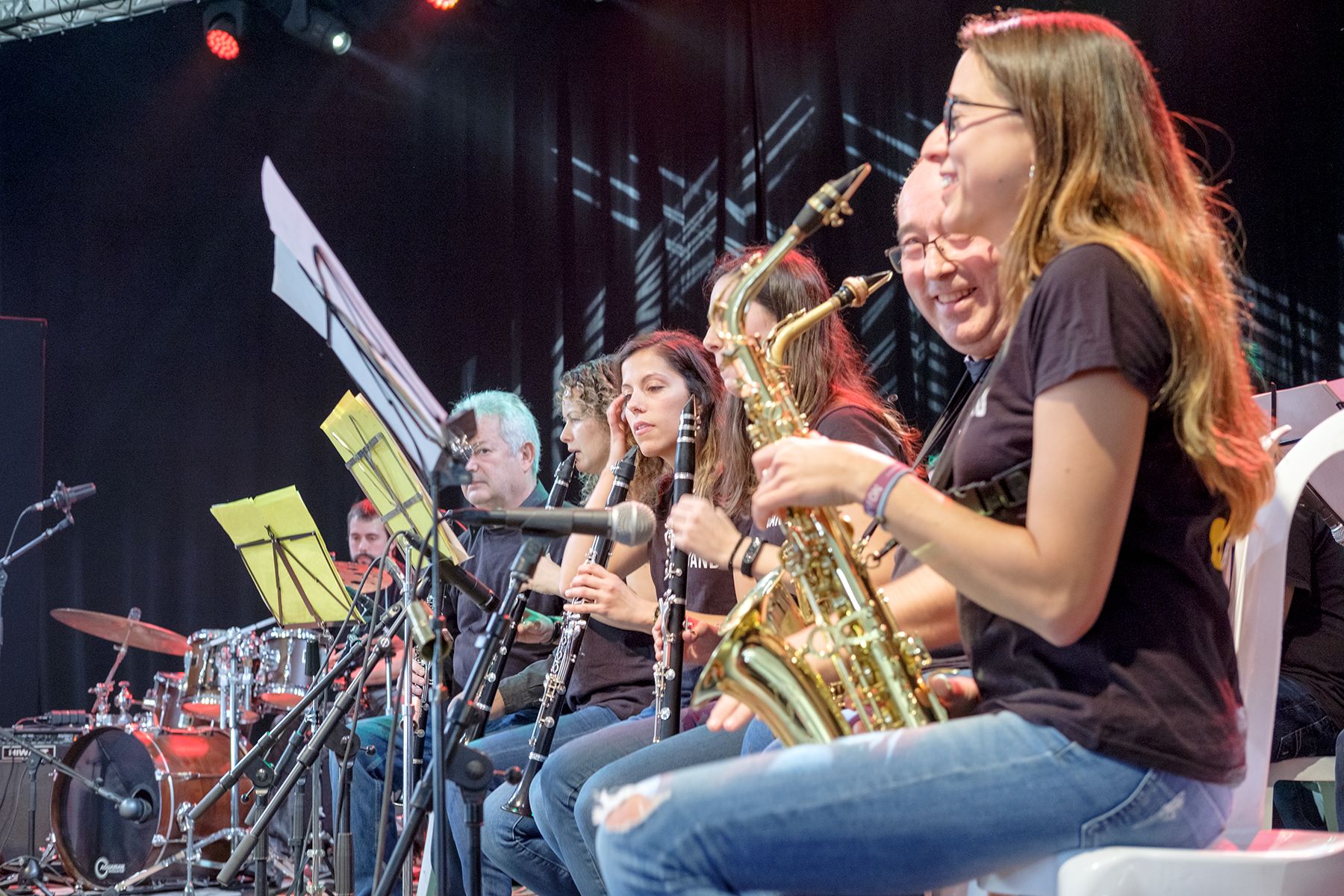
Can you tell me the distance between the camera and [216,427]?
8125 mm

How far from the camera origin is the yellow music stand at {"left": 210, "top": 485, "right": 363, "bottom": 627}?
4227mm

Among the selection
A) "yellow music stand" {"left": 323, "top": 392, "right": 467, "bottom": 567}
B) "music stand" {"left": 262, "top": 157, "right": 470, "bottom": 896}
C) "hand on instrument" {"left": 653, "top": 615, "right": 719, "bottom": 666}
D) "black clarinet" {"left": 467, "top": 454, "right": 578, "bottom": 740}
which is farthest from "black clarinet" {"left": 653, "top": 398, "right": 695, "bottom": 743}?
"music stand" {"left": 262, "top": 157, "right": 470, "bottom": 896}

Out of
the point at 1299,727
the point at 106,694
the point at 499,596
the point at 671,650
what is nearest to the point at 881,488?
the point at 671,650

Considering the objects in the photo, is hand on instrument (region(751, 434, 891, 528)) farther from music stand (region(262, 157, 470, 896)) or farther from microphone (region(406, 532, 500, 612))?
microphone (region(406, 532, 500, 612))

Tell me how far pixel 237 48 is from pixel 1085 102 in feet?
24.6

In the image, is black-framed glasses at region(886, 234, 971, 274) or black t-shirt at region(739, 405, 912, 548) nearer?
black-framed glasses at region(886, 234, 971, 274)

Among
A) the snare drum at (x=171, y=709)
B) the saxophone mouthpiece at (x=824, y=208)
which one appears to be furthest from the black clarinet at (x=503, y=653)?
the snare drum at (x=171, y=709)

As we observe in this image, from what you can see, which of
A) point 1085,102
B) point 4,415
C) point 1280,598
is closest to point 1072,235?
point 1085,102

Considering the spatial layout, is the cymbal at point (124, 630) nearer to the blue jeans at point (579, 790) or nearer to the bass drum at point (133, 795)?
the bass drum at point (133, 795)

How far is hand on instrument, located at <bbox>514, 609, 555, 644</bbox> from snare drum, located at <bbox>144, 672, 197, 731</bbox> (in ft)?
10.1

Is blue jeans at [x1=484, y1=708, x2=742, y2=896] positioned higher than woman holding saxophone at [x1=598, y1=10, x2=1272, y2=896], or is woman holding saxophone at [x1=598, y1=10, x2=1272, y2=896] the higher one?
woman holding saxophone at [x1=598, y1=10, x2=1272, y2=896]

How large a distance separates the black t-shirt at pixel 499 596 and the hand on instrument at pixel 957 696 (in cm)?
254

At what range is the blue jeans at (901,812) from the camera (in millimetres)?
1368

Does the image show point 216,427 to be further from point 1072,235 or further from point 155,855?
point 1072,235
